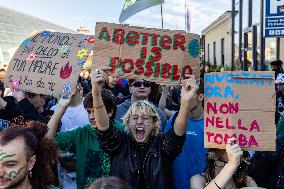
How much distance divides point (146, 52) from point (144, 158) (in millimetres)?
807

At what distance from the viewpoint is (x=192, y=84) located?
115 inches

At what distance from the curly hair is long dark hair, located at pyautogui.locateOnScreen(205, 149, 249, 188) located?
1.03 m

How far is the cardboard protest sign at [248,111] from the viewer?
106 inches

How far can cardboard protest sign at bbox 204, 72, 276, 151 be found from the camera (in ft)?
8.84

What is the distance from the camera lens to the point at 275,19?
859 cm

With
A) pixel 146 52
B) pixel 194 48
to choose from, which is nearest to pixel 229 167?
pixel 194 48

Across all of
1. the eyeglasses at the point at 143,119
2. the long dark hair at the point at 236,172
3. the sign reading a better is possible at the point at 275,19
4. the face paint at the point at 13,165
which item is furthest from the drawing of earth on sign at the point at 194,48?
the sign reading a better is possible at the point at 275,19

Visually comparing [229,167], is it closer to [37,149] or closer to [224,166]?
[224,166]

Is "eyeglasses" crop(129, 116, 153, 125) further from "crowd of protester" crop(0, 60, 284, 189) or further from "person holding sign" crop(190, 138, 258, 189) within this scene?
"person holding sign" crop(190, 138, 258, 189)

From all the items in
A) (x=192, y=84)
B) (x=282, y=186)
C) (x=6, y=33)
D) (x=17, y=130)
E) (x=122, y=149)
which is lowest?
(x=282, y=186)

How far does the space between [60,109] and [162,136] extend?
928 mm

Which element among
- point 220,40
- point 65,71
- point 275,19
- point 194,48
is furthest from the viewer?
point 220,40

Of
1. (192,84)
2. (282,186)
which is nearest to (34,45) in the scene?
(192,84)

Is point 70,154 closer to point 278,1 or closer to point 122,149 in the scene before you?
point 122,149
